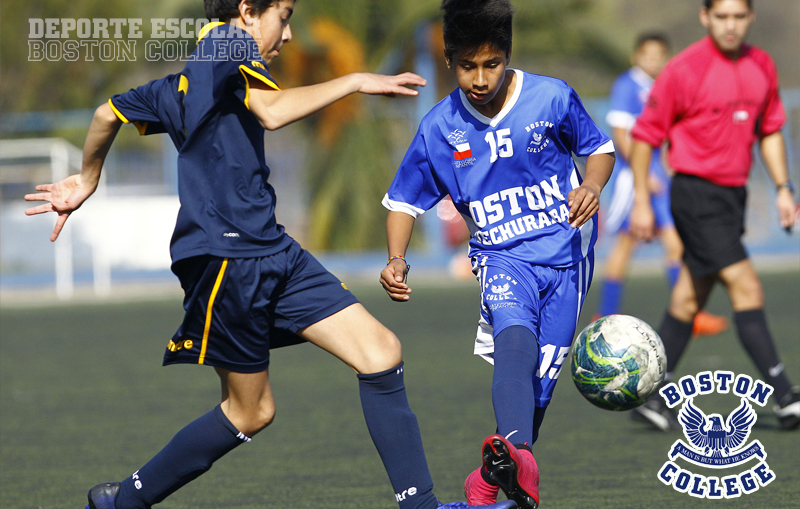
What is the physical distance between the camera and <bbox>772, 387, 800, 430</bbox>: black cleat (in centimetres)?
500

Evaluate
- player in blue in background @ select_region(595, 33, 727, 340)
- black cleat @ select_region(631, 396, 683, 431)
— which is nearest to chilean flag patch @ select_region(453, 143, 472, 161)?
black cleat @ select_region(631, 396, 683, 431)

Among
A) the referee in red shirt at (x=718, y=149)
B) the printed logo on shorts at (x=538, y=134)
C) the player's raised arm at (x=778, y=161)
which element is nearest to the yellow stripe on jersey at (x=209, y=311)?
the printed logo on shorts at (x=538, y=134)

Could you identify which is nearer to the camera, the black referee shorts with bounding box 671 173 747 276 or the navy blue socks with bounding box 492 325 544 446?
the navy blue socks with bounding box 492 325 544 446

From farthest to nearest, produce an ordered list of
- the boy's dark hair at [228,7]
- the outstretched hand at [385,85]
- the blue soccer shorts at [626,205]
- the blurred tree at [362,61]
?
1. the blurred tree at [362,61]
2. the blue soccer shorts at [626,205]
3. the boy's dark hair at [228,7]
4. the outstretched hand at [385,85]

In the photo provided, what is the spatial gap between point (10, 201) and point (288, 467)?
15.3m

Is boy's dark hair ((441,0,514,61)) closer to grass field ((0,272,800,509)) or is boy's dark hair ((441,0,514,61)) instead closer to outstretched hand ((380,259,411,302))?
outstretched hand ((380,259,411,302))

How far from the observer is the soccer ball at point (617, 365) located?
363 cm

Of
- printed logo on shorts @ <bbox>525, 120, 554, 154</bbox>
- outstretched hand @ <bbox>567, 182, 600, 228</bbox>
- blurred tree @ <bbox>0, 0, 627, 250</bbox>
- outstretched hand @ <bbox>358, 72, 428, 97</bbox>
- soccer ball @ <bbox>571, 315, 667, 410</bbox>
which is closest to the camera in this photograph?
outstretched hand @ <bbox>358, 72, 428, 97</bbox>

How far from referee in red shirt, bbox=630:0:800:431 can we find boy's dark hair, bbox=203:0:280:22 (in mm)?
2446

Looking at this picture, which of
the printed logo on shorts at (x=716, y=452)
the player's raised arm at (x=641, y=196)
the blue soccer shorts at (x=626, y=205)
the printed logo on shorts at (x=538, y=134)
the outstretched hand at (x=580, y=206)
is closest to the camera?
the outstretched hand at (x=580, y=206)

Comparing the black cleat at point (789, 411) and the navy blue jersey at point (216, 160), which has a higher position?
the navy blue jersey at point (216, 160)

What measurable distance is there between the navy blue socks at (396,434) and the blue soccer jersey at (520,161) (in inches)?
25.0

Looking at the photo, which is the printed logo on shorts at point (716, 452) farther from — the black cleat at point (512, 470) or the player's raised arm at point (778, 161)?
the player's raised arm at point (778, 161)

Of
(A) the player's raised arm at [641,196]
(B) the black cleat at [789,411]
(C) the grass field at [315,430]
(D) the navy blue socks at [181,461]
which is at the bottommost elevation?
(C) the grass field at [315,430]
